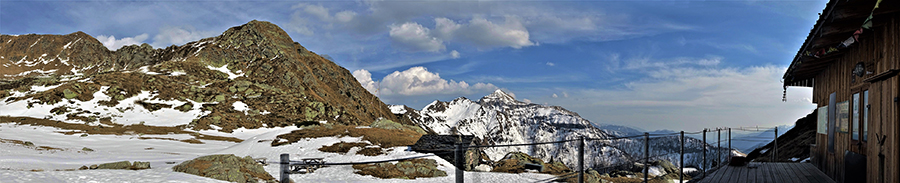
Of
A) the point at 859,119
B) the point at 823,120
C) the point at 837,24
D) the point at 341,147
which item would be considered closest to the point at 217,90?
the point at 341,147

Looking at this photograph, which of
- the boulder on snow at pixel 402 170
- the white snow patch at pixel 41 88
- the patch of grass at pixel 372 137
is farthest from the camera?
the white snow patch at pixel 41 88

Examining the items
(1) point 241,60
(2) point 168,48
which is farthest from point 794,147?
(2) point 168,48

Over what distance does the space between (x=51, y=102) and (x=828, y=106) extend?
252ft

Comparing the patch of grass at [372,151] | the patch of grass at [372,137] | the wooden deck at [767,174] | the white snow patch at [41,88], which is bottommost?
the patch of grass at [372,151]

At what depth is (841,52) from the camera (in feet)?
36.4

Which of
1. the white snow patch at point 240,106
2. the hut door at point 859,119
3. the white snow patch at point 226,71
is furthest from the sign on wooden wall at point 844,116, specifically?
the white snow patch at point 226,71

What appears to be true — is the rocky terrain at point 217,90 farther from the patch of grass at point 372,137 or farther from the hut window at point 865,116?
the hut window at point 865,116

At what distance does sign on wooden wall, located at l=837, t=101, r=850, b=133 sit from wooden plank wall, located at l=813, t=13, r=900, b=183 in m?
0.14

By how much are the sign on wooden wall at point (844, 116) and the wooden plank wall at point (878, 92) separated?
0.46ft

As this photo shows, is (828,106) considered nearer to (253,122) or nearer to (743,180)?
(743,180)

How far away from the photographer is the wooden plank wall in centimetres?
757

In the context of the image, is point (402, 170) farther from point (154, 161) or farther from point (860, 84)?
point (860, 84)

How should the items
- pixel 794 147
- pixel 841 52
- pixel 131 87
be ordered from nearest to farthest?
pixel 841 52, pixel 794 147, pixel 131 87

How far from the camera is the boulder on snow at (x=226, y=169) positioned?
13020 mm
